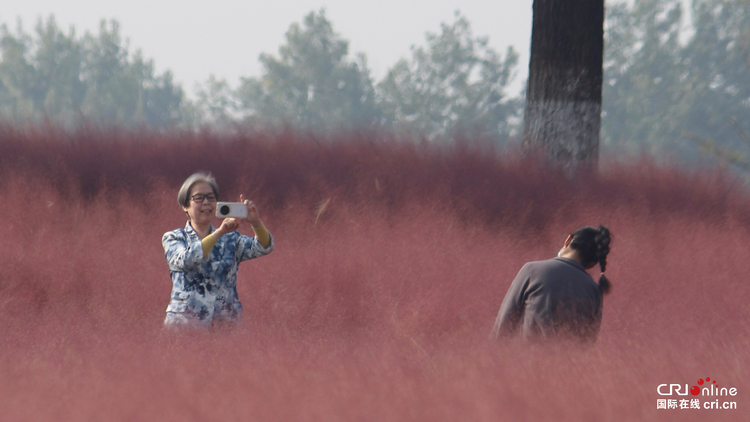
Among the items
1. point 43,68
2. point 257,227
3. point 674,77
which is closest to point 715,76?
point 674,77

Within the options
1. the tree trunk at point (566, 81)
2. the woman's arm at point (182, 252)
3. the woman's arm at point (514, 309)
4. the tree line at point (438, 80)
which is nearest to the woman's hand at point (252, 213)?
the woman's arm at point (182, 252)

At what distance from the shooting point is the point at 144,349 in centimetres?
259

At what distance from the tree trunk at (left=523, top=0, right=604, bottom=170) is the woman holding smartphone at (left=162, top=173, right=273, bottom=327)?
396cm

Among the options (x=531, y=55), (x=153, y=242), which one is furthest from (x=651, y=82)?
(x=153, y=242)

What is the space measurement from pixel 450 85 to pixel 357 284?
4234 cm

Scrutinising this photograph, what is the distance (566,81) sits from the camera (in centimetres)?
636

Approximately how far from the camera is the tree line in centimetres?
3872

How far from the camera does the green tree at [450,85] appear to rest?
135 feet

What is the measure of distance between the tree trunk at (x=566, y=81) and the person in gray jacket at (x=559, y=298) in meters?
3.56

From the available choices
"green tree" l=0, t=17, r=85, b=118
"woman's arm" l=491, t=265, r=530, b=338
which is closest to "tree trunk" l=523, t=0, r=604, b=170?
"woman's arm" l=491, t=265, r=530, b=338

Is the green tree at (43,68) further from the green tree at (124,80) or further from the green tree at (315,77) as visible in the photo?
the green tree at (315,77)

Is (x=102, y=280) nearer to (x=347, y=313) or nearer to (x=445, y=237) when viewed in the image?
(x=347, y=313)

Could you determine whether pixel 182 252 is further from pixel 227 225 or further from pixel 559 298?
pixel 559 298

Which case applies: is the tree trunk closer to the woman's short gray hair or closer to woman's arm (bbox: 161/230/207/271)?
the woman's short gray hair
